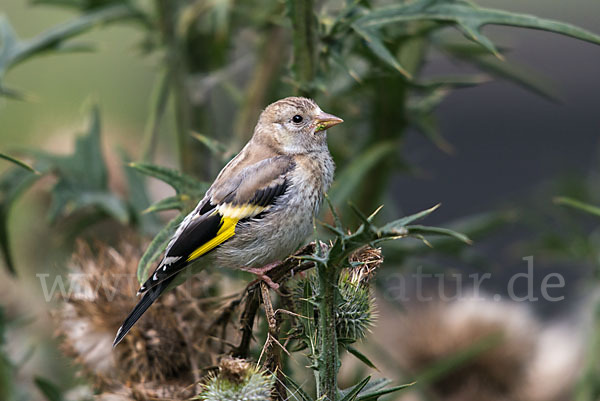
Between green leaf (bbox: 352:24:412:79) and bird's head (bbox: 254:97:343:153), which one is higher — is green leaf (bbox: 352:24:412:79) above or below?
above

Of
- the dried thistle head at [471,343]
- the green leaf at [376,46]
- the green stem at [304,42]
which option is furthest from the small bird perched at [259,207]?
the dried thistle head at [471,343]

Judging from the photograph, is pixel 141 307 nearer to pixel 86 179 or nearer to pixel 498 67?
pixel 86 179

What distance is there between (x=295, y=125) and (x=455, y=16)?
0.56 meters

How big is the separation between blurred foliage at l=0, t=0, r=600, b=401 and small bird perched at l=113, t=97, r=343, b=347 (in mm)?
65

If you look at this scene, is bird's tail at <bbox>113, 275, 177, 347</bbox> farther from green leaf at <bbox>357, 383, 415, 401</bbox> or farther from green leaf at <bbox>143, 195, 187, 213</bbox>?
green leaf at <bbox>357, 383, 415, 401</bbox>

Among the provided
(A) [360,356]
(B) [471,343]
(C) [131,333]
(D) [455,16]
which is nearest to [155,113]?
(C) [131,333]

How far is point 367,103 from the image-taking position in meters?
2.67

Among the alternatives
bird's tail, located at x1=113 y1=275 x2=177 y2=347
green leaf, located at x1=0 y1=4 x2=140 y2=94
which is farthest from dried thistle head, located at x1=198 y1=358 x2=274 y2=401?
green leaf, located at x1=0 y1=4 x2=140 y2=94

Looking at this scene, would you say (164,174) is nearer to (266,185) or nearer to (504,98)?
(266,185)

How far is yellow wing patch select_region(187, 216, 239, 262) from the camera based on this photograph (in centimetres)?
182

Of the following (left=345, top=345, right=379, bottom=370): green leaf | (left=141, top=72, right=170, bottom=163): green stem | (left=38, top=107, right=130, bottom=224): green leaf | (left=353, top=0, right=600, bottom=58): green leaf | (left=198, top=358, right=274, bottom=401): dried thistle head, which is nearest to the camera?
(left=198, top=358, right=274, bottom=401): dried thistle head

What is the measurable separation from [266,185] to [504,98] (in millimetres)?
3717

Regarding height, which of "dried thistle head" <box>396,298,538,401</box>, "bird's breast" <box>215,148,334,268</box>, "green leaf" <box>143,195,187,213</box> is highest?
"green leaf" <box>143,195,187,213</box>

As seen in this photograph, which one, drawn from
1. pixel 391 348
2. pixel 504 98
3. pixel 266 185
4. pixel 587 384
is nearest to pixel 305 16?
pixel 266 185
